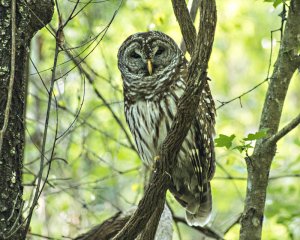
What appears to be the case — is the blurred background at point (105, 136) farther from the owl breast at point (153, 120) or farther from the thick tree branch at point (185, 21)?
the thick tree branch at point (185, 21)

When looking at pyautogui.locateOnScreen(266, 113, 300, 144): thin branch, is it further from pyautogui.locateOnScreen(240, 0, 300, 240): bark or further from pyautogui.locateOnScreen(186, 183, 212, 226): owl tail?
pyautogui.locateOnScreen(186, 183, 212, 226): owl tail

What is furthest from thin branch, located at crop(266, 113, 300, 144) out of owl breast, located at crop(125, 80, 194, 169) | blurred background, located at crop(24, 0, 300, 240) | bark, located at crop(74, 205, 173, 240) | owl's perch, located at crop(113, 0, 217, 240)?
bark, located at crop(74, 205, 173, 240)

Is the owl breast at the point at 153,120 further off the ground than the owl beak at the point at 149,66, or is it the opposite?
the owl beak at the point at 149,66

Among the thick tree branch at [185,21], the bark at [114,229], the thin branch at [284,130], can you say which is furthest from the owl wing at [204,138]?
the thick tree branch at [185,21]

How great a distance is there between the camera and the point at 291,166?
6.52 metres

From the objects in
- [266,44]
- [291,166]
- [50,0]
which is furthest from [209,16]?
[291,166]

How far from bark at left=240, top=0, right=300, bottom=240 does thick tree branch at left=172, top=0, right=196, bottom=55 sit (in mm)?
751

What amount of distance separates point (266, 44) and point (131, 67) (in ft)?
3.13

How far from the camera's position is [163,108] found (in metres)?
4.43

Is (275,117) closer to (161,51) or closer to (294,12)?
(294,12)

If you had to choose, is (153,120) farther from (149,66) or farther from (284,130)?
(284,130)

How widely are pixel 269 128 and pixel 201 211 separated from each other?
1.20 metres

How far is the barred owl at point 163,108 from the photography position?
4.46 meters

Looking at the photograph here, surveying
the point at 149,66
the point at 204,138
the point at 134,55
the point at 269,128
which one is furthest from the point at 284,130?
the point at 134,55
